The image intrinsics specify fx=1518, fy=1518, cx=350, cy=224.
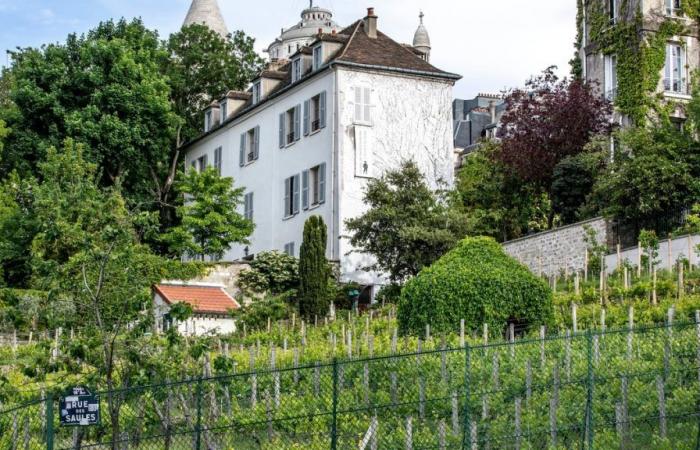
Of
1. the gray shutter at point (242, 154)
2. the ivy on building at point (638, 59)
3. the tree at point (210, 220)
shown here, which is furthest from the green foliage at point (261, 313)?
the ivy on building at point (638, 59)

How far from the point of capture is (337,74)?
167 feet

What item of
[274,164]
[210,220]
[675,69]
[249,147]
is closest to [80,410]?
[210,220]

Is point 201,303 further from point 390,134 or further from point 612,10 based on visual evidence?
point 612,10

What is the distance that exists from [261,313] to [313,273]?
2042 millimetres

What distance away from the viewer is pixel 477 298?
34594 millimetres

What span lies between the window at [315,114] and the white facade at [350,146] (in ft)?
0.71

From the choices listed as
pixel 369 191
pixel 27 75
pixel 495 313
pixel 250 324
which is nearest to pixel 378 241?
pixel 369 191

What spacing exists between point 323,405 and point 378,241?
21455 millimetres

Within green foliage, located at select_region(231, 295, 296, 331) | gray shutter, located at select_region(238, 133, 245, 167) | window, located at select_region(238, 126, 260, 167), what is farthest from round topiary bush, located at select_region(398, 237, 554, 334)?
gray shutter, located at select_region(238, 133, 245, 167)

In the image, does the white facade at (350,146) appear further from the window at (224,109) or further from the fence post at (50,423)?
the fence post at (50,423)

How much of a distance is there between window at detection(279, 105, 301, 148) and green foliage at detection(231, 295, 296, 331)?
865cm

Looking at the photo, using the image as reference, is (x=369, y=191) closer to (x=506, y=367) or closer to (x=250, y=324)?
(x=250, y=324)

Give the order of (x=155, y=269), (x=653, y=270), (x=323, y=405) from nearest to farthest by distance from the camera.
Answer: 1. (x=323, y=405)
2. (x=653, y=270)
3. (x=155, y=269)

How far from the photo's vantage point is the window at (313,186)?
167ft
